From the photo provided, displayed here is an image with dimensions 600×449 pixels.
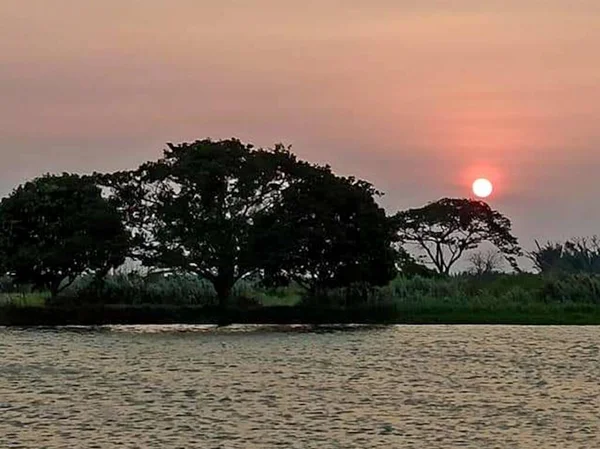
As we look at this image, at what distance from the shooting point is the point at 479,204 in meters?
85.5

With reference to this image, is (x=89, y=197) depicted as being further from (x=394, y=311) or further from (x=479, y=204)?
(x=479, y=204)

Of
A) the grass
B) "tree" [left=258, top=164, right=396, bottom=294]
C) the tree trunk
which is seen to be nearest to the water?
"tree" [left=258, top=164, right=396, bottom=294]

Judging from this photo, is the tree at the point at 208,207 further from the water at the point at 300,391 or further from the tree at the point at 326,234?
the water at the point at 300,391

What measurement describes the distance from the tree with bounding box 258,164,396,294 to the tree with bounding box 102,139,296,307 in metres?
0.85

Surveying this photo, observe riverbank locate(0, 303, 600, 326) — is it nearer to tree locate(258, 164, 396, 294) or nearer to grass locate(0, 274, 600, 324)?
grass locate(0, 274, 600, 324)

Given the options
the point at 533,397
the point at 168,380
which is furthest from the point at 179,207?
the point at 533,397

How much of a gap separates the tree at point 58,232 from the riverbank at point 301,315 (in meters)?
2.02

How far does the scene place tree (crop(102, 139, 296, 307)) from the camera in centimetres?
5609

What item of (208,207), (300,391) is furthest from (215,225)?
(300,391)

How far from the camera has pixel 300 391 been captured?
97.8 ft

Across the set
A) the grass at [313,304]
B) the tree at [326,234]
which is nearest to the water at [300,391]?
the tree at [326,234]

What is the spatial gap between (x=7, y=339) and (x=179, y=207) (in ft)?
40.0

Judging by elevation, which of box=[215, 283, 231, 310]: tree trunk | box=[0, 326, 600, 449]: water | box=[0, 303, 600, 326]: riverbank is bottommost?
box=[0, 326, 600, 449]: water

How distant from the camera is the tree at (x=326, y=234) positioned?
55.8 m
